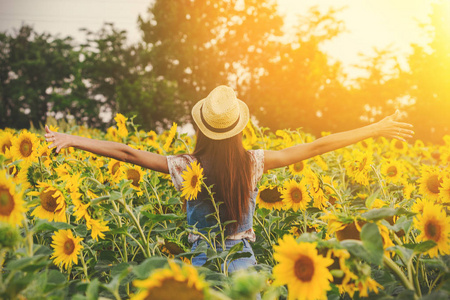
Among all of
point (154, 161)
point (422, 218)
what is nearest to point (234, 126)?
point (154, 161)

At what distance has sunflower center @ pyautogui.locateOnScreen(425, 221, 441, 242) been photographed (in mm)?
1374

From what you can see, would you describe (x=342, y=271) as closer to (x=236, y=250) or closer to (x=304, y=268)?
(x=304, y=268)

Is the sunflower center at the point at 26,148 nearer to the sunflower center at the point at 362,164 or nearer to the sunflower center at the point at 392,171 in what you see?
the sunflower center at the point at 362,164

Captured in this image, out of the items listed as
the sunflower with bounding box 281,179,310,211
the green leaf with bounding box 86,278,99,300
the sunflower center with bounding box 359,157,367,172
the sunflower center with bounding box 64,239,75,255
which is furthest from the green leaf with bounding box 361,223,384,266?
the sunflower center with bounding box 359,157,367,172

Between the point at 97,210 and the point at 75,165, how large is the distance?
5.04 feet

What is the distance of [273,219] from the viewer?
235 cm

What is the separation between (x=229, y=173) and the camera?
7.70ft

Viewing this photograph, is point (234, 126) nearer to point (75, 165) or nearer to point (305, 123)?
point (75, 165)

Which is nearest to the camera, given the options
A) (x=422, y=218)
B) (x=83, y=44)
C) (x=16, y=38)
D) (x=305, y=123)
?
(x=422, y=218)

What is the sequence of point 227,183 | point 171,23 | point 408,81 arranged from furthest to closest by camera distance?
point 171,23, point 408,81, point 227,183

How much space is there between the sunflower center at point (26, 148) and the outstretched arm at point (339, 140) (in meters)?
1.47

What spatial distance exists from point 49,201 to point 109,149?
0.62 m

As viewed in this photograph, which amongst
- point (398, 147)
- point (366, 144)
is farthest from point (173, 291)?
point (398, 147)

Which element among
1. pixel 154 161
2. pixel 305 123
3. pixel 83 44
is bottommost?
pixel 154 161
